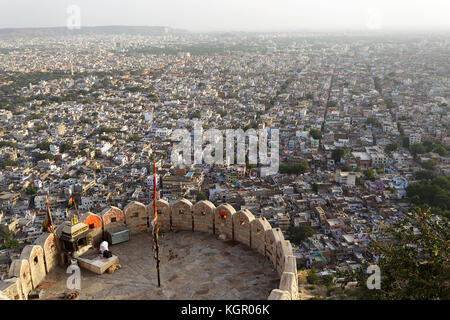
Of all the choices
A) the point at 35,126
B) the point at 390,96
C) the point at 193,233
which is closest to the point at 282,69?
the point at 390,96

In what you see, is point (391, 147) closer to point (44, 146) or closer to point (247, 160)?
point (247, 160)

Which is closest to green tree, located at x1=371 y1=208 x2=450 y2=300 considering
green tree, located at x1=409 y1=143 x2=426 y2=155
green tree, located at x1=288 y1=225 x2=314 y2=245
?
green tree, located at x1=288 y1=225 x2=314 y2=245

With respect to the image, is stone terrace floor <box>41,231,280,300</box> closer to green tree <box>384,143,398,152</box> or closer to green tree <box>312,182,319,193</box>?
green tree <box>312,182,319,193</box>

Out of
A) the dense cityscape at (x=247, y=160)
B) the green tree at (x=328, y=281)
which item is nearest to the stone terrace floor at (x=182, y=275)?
the dense cityscape at (x=247, y=160)

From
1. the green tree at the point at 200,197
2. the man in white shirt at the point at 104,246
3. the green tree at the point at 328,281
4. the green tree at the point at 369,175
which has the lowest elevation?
the green tree at the point at 200,197

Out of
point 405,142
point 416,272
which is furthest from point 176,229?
point 405,142

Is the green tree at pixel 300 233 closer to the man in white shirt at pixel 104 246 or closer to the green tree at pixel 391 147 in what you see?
the man in white shirt at pixel 104 246
